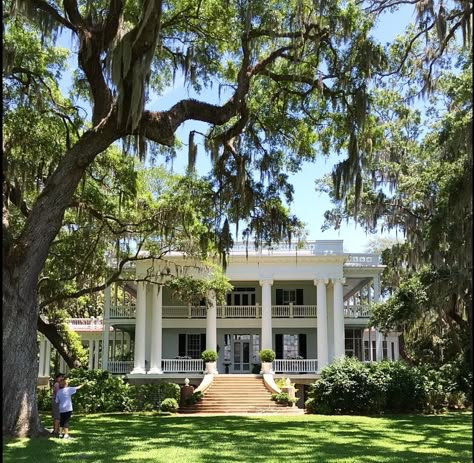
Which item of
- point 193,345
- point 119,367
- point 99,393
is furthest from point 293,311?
point 99,393

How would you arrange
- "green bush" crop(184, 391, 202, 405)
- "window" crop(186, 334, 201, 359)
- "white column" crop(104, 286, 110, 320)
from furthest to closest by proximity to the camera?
"window" crop(186, 334, 201, 359), "white column" crop(104, 286, 110, 320), "green bush" crop(184, 391, 202, 405)

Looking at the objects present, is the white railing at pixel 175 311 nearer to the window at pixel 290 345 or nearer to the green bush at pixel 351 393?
the window at pixel 290 345

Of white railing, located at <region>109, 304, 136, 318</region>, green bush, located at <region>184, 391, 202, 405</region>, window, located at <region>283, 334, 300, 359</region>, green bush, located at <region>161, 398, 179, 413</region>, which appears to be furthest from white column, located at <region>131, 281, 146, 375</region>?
window, located at <region>283, 334, 300, 359</region>

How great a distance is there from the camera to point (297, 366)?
93.5 ft

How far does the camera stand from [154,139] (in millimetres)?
12852

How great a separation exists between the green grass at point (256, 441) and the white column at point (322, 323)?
907 centimetres

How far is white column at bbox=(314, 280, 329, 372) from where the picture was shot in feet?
92.8

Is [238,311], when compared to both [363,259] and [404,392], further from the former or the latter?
[404,392]

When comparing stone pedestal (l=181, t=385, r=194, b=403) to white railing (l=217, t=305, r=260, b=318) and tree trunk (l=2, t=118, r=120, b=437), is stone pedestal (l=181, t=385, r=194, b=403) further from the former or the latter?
tree trunk (l=2, t=118, r=120, b=437)

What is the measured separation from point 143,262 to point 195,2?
1698 cm

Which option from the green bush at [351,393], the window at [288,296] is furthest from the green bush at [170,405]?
the window at [288,296]

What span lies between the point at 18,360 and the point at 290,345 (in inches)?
852

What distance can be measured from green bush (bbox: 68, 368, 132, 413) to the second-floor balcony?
23.5 feet

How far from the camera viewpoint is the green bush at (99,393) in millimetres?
23484
